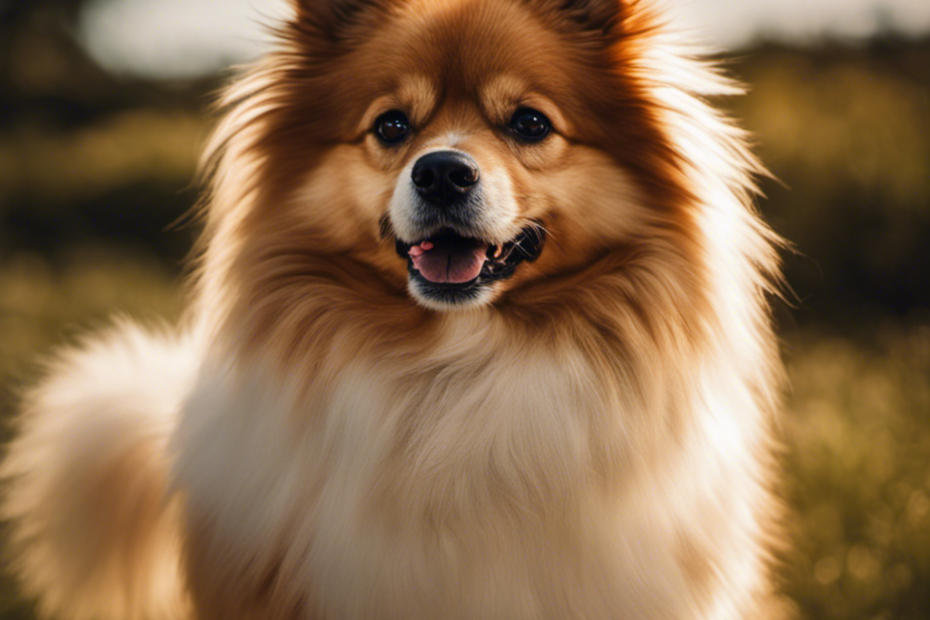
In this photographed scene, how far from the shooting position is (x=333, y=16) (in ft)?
8.20

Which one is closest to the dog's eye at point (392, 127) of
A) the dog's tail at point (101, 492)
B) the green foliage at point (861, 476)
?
the dog's tail at point (101, 492)

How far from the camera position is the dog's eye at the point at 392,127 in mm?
2273

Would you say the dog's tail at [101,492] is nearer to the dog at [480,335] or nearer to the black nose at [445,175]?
the dog at [480,335]

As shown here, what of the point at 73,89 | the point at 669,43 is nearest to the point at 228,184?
the point at 669,43

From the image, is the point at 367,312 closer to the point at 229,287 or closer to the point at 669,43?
the point at 229,287

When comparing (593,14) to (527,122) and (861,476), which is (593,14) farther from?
(861,476)

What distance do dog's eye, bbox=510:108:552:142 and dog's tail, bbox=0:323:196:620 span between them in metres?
1.42

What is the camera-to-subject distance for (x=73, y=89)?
734 centimetres

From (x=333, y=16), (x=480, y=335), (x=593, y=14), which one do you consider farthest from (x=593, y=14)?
(x=480, y=335)

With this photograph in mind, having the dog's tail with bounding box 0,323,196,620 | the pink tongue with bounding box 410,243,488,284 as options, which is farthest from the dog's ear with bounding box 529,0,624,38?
the dog's tail with bounding box 0,323,196,620

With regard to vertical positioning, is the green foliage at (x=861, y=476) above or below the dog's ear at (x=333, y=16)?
below

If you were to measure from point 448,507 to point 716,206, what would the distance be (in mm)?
1181

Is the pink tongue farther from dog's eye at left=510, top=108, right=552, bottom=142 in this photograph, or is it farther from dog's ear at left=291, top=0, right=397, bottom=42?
dog's ear at left=291, top=0, right=397, bottom=42

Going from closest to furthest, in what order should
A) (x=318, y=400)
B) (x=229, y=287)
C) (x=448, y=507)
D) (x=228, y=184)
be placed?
(x=448, y=507) < (x=318, y=400) < (x=229, y=287) < (x=228, y=184)
